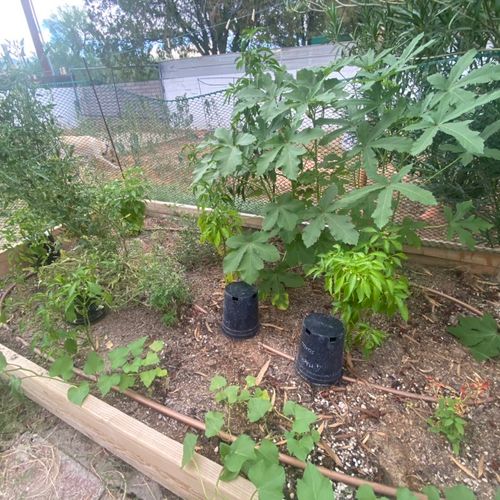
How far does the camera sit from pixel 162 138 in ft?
12.7

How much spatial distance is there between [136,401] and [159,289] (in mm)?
513

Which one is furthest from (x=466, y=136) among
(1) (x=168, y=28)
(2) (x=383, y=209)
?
(1) (x=168, y=28)

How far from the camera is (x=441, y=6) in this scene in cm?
152

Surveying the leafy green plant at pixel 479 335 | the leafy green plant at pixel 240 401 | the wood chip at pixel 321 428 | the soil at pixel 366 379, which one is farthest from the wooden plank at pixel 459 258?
the leafy green plant at pixel 240 401

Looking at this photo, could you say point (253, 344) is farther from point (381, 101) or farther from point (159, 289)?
point (381, 101)

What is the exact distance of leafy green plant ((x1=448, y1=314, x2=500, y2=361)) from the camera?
4.51 feet

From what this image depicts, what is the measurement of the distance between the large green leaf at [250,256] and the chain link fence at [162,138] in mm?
789

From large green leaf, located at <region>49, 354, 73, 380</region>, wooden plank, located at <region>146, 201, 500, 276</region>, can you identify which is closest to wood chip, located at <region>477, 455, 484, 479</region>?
wooden plank, located at <region>146, 201, 500, 276</region>

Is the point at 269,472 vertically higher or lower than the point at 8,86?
lower

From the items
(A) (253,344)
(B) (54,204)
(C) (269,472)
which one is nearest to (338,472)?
(C) (269,472)

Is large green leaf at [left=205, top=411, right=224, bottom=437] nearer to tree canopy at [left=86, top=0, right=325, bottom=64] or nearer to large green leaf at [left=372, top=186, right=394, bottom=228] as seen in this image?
large green leaf at [left=372, top=186, right=394, bottom=228]

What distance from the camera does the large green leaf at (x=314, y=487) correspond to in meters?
0.76

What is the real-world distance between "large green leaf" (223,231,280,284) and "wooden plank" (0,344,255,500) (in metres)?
0.67

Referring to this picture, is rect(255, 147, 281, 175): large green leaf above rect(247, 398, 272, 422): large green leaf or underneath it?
above
